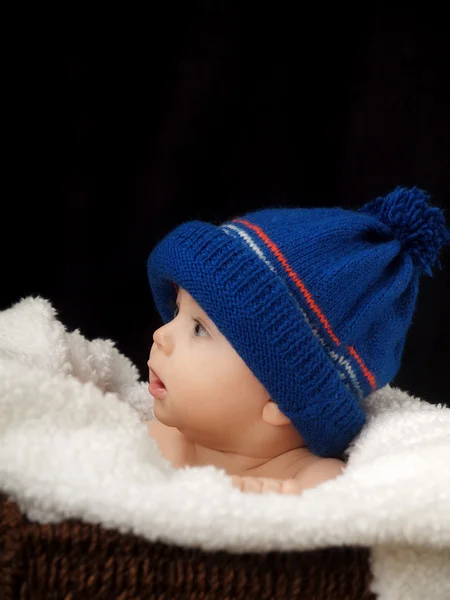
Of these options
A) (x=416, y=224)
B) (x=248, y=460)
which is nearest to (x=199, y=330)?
(x=248, y=460)

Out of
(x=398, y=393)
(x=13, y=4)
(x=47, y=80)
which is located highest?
(x=13, y=4)

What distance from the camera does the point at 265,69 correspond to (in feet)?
4.03

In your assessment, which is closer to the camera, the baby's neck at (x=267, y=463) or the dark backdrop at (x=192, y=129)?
the baby's neck at (x=267, y=463)

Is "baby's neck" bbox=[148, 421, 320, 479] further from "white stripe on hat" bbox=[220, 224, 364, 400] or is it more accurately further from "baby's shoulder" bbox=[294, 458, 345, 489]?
"white stripe on hat" bbox=[220, 224, 364, 400]

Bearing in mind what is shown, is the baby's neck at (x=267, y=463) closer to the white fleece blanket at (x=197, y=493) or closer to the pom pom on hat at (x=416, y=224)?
the white fleece blanket at (x=197, y=493)

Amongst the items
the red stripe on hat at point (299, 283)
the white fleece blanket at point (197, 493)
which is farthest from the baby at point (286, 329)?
the white fleece blanket at point (197, 493)

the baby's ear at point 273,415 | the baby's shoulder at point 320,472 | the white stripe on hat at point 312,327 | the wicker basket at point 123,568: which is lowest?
the baby's shoulder at point 320,472

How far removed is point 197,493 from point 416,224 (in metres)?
0.48

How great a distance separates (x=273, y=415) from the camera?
920mm

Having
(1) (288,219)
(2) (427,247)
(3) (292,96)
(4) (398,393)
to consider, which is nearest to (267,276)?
(1) (288,219)

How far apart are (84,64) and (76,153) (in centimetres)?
14

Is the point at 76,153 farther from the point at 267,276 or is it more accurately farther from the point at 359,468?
the point at 359,468

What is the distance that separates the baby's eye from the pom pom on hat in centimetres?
28

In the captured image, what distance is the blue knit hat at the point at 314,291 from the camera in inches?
33.8
